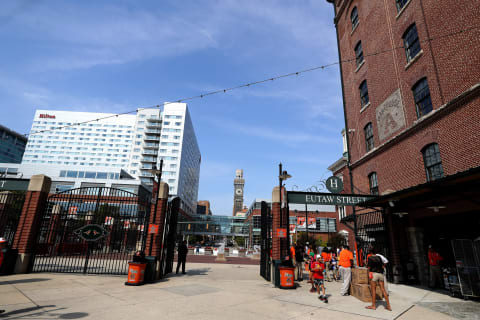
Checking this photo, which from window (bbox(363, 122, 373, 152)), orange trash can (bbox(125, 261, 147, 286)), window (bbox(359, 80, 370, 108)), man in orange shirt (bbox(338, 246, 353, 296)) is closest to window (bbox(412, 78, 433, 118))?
window (bbox(363, 122, 373, 152))

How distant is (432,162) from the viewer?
1229 cm

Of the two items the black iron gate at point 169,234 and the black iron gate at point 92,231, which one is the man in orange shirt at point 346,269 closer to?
the black iron gate at point 169,234

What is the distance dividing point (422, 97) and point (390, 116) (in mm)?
2371

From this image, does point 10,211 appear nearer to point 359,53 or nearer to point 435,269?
point 435,269

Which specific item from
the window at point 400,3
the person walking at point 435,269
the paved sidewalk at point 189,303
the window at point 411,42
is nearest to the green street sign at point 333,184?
the person walking at point 435,269

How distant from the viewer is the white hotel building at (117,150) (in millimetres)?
78812

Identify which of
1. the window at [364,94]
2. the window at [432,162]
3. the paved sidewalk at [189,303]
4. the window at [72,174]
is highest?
the window at [72,174]

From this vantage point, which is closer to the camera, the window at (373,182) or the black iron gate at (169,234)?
the black iron gate at (169,234)

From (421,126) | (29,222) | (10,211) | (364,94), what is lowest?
(29,222)

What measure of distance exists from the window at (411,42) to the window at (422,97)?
183 centimetres

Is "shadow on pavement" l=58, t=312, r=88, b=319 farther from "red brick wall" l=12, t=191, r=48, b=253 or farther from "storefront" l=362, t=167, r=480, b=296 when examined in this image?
"storefront" l=362, t=167, r=480, b=296

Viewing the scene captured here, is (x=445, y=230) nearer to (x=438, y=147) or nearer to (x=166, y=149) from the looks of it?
(x=438, y=147)

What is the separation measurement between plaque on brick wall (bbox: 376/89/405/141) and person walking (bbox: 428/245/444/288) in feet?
23.0

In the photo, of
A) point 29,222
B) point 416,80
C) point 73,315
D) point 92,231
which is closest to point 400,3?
point 416,80
